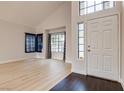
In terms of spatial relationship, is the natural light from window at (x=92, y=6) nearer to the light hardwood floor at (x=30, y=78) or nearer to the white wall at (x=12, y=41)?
the light hardwood floor at (x=30, y=78)

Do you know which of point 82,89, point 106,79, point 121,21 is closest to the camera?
point 82,89

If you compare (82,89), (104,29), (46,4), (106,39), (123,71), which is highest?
(46,4)

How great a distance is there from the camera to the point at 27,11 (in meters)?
6.83

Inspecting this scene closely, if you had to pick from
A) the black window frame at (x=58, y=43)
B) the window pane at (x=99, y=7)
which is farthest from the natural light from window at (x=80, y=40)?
the black window frame at (x=58, y=43)

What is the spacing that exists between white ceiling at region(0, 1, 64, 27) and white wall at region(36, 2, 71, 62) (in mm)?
326

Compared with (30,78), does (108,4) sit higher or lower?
higher

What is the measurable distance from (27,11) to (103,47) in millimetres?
5123

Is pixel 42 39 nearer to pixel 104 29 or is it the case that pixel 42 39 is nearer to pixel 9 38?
pixel 9 38

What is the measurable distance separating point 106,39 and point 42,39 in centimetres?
612

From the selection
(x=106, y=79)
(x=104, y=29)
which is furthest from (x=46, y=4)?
(x=106, y=79)

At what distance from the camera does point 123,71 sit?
301cm

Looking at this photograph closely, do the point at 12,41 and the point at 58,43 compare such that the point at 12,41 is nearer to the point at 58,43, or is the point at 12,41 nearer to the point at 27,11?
the point at 27,11

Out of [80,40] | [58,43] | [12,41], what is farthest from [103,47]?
[12,41]

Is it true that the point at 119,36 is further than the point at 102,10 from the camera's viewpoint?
No
